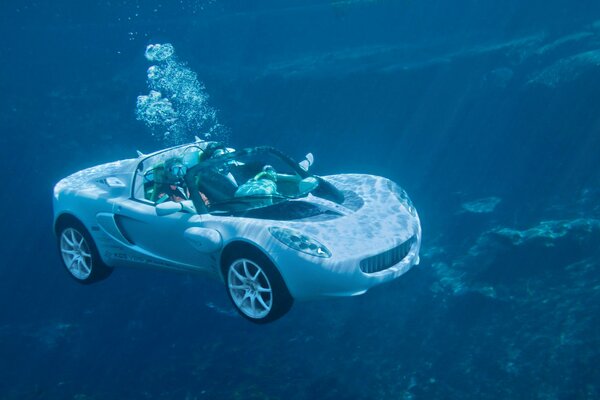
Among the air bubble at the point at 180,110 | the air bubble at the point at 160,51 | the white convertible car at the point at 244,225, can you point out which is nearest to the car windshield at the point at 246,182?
the white convertible car at the point at 244,225

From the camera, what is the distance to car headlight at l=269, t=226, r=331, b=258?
150 inches

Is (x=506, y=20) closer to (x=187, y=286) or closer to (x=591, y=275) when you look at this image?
(x=591, y=275)

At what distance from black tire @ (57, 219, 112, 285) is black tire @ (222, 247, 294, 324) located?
1.96 metres

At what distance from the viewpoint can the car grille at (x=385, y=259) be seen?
3.92 meters

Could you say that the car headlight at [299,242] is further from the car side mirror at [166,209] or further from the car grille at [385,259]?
the car side mirror at [166,209]

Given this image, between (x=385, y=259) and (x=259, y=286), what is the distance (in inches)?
45.2

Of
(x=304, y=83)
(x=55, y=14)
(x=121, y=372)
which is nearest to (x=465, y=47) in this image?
(x=304, y=83)

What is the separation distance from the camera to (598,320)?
623 cm

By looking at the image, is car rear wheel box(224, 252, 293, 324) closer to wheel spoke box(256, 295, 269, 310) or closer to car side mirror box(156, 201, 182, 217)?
wheel spoke box(256, 295, 269, 310)

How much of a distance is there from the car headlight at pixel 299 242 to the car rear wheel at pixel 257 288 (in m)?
0.22

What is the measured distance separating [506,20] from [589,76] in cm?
910

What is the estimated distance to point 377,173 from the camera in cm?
1291

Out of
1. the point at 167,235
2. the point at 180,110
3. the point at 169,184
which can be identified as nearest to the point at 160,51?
the point at 180,110

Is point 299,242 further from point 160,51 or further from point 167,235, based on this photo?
point 160,51
